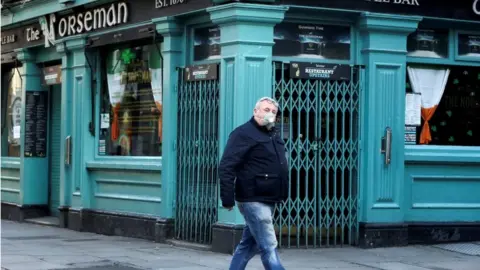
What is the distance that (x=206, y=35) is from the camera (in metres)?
13.3

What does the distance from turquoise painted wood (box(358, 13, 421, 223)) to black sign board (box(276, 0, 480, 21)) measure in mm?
142

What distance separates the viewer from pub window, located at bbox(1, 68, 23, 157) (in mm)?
18984

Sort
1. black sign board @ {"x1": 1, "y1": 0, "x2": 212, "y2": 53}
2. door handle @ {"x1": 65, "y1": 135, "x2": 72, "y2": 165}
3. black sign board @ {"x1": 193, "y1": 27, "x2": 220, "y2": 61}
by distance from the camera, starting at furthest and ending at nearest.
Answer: door handle @ {"x1": 65, "y1": 135, "x2": 72, "y2": 165}
black sign board @ {"x1": 1, "y1": 0, "x2": 212, "y2": 53}
black sign board @ {"x1": 193, "y1": 27, "x2": 220, "y2": 61}

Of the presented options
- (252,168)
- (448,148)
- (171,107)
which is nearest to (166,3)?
(171,107)

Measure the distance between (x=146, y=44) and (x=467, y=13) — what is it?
490cm

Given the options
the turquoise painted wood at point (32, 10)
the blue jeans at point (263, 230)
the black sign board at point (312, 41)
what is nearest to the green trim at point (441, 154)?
the black sign board at point (312, 41)

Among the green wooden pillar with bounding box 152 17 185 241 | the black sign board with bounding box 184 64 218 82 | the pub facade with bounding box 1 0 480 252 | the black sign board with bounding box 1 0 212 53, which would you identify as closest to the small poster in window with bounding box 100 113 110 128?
the pub facade with bounding box 1 0 480 252

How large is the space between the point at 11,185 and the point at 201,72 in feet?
24.4

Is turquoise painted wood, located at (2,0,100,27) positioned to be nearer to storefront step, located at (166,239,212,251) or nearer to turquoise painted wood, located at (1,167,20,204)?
turquoise painted wood, located at (1,167,20,204)

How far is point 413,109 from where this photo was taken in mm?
13383

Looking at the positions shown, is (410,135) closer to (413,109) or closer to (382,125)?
(413,109)

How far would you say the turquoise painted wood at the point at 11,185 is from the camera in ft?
60.8

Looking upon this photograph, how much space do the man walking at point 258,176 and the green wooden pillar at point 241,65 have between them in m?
3.17

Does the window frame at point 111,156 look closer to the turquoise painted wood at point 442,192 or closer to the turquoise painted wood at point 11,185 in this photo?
the turquoise painted wood at point 11,185
